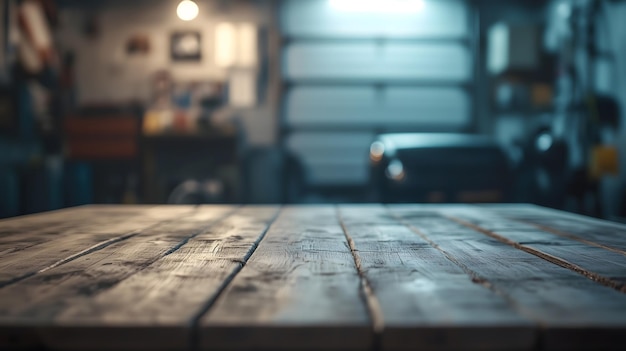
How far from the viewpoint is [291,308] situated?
2.78ft

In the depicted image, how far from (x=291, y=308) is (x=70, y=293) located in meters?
0.34

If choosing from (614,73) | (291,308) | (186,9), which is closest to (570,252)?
(291,308)

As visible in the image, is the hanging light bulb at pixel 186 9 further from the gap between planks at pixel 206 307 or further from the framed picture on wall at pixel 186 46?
the gap between planks at pixel 206 307

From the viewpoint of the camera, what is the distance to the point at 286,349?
0.77 m

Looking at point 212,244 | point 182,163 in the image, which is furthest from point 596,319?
point 182,163

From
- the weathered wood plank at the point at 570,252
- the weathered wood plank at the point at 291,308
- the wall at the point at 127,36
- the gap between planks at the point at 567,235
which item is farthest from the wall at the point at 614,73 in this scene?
the weathered wood plank at the point at 291,308

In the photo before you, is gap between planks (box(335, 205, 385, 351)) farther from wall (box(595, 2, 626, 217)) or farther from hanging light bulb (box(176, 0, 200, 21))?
wall (box(595, 2, 626, 217))

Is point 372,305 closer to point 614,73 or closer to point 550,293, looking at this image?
point 550,293

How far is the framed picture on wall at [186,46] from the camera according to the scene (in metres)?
7.82

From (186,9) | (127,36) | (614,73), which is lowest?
(614,73)

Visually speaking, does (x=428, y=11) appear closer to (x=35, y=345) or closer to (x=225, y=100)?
(x=225, y=100)

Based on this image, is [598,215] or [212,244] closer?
[212,244]

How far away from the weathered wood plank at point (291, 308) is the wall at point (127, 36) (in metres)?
6.74

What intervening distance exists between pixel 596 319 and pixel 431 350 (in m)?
0.21
